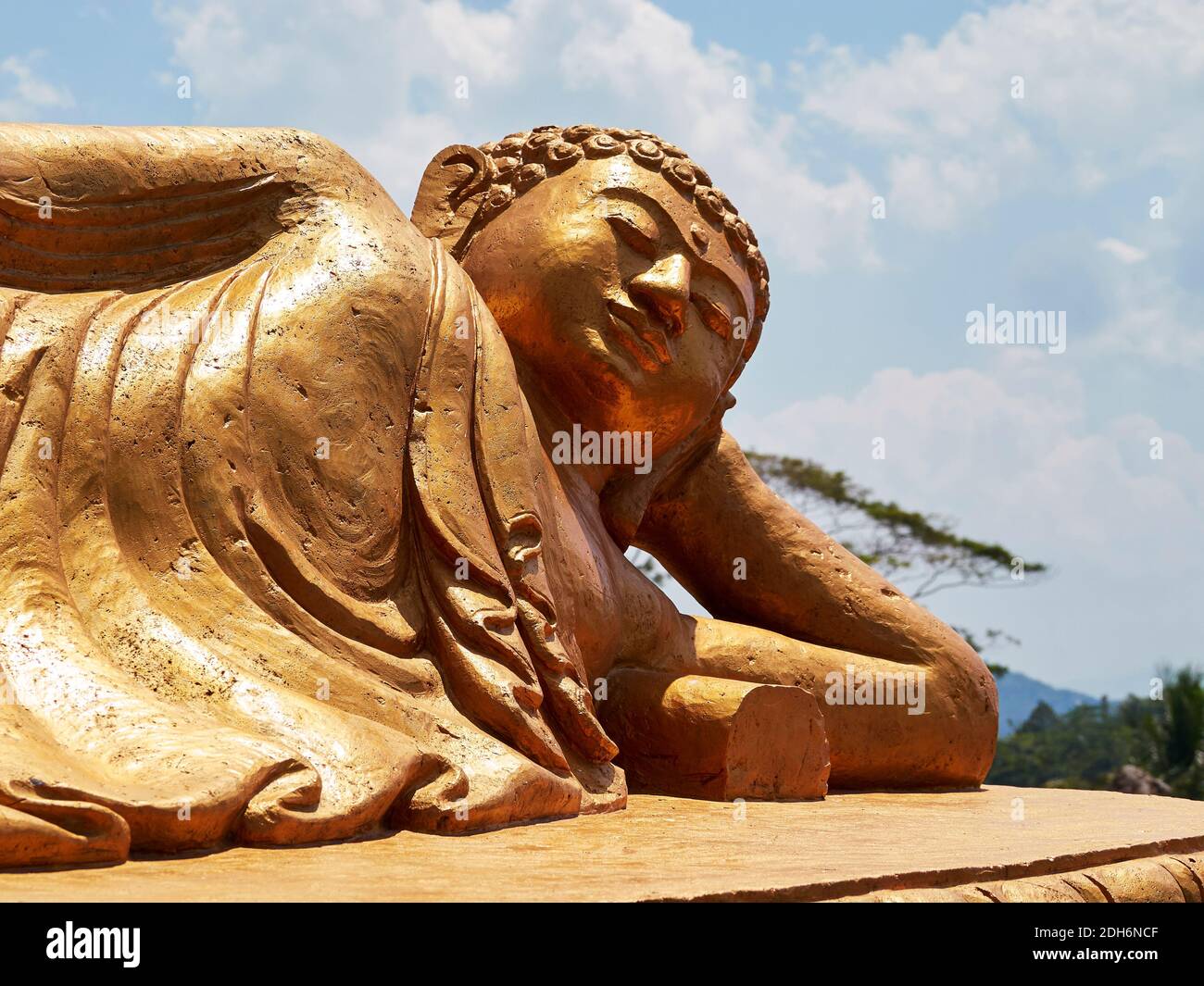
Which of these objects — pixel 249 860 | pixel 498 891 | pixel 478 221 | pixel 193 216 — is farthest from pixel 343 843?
pixel 478 221

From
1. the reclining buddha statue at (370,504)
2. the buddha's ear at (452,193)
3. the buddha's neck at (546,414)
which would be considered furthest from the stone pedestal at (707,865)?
the buddha's ear at (452,193)

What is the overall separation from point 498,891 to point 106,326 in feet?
6.29

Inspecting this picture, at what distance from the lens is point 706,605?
511 cm

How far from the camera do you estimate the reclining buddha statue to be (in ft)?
9.43

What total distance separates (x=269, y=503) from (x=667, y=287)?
4.45 ft

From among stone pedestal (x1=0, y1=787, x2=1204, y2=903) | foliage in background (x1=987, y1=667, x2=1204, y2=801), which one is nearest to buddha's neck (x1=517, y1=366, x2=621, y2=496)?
stone pedestal (x1=0, y1=787, x2=1204, y2=903)

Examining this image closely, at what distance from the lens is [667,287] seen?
4.12m

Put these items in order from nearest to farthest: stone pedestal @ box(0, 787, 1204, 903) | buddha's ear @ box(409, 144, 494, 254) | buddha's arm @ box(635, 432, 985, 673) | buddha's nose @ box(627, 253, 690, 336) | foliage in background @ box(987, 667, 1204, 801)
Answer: stone pedestal @ box(0, 787, 1204, 903)
buddha's nose @ box(627, 253, 690, 336)
buddha's ear @ box(409, 144, 494, 254)
buddha's arm @ box(635, 432, 985, 673)
foliage in background @ box(987, 667, 1204, 801)

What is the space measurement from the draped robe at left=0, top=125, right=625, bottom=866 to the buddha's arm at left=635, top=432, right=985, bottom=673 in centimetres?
115

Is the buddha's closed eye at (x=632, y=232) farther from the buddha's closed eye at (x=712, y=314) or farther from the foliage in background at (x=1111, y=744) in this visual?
the foliage in background at (x=1111, y=744)

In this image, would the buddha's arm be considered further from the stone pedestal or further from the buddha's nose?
the stone pedestal

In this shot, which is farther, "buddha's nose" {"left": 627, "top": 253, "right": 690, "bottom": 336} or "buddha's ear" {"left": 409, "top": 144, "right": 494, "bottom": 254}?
"buddha's ear" {"left": 409, "top": 144, "right": 494, "bottom": 254}

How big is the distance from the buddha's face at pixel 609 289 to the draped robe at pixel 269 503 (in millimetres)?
306

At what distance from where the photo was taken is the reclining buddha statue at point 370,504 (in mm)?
2873
